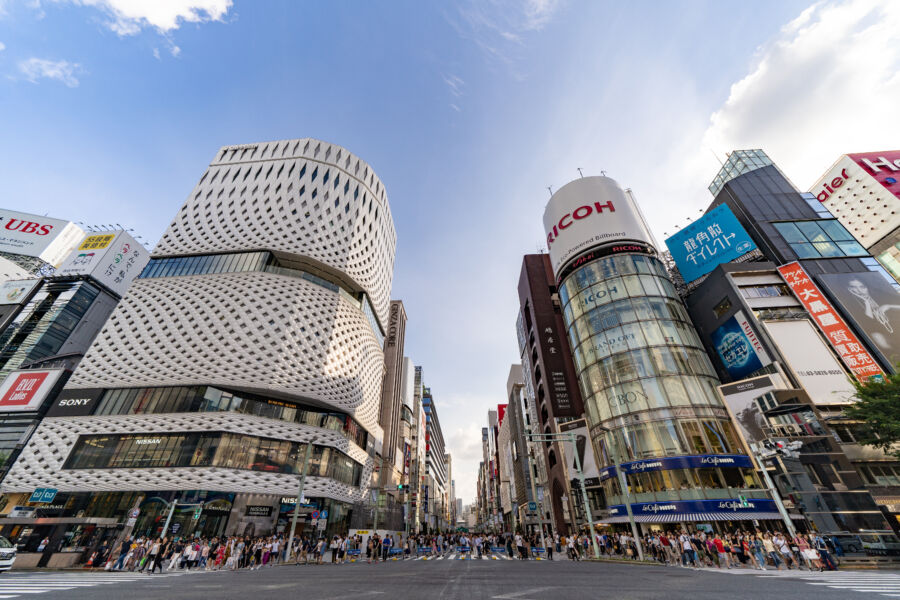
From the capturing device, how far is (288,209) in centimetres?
5006

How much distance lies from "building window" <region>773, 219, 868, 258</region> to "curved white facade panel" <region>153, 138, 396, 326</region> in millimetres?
56928

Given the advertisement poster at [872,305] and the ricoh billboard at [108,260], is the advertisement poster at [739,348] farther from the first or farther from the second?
the ricoh billboard at [108,260]

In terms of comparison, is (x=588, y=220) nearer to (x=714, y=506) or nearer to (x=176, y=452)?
(x=714, y=506)

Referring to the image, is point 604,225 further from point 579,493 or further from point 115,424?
point 115,424

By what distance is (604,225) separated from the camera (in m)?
45.8

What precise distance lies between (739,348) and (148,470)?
58.5 m

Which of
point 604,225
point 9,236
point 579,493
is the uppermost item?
point 9,236

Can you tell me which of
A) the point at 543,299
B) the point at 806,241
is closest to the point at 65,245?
the point at 543,299

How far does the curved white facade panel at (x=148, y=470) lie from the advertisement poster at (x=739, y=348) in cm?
4416

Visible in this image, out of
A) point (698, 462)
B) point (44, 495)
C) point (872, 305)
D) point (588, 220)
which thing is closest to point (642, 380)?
point (698, 462)

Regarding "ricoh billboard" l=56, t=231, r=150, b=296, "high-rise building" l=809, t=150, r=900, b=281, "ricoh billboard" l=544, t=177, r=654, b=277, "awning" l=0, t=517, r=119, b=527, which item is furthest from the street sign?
"high-rise building" l=809, t=150, r=900, b=281

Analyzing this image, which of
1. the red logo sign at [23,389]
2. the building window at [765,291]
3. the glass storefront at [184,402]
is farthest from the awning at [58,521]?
the building window at [765,291]

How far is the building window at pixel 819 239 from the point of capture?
41531mm

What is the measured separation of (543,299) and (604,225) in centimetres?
1565
